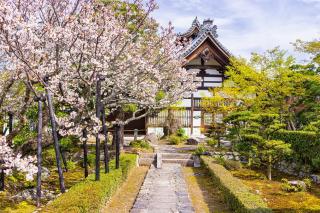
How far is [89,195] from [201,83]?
20160mm

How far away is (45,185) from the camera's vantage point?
12570 millimetres

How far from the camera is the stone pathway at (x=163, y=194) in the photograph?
31.9 ft

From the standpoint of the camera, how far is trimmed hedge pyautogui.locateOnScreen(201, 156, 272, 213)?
314 inches

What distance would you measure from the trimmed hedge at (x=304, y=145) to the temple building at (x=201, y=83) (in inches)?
443

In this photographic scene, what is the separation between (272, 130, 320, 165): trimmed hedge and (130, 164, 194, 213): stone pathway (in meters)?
5.41

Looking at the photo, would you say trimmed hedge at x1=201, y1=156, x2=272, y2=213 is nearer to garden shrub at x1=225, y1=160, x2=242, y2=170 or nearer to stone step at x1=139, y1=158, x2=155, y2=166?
garden shrub at x1=225, y1=160, x2=242, y2=170

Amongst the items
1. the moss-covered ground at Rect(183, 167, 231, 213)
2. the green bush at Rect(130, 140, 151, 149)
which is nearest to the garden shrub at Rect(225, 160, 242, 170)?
the moss-covered ground at Rect(183, 167, 231, 213)

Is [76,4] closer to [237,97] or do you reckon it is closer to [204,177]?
[204,177]

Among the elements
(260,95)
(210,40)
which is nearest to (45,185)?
(260,95)

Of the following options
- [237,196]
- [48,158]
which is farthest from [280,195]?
[48,158]

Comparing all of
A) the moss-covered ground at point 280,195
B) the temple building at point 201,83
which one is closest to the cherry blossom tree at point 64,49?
the moss-covered ground at point 280,195

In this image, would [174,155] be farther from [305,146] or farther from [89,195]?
[89,195]

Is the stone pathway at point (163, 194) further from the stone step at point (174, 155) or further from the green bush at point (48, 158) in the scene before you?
the green bush at point (48, 158)

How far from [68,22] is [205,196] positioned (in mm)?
7060
